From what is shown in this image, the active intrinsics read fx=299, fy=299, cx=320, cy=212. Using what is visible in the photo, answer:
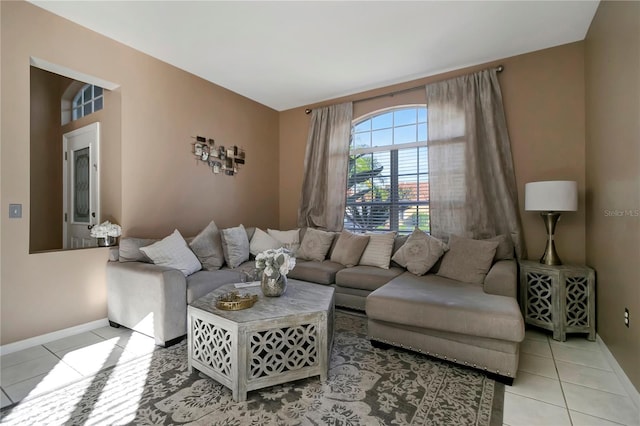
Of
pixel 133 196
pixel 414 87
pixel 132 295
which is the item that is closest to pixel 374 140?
pixel 414 87

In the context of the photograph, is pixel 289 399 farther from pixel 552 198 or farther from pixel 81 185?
pixel 81 185

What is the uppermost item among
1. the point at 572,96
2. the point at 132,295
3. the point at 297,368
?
the point at 572,96

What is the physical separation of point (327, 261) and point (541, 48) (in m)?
3.31

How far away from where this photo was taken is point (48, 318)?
261 cm

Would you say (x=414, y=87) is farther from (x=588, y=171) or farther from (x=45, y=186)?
(x=45, y=186)

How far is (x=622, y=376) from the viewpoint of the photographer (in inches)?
75.0

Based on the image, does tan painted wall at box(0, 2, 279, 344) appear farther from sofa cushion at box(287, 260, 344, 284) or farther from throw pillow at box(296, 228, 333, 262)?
sofa cushion at box(287, 260, 344, 284)


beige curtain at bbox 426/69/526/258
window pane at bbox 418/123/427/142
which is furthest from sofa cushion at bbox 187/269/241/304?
window pane at bbox 418/123/427/142

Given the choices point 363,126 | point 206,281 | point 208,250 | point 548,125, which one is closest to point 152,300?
point 206,281

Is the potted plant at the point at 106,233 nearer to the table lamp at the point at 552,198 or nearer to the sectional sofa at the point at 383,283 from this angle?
the sectional sofa at the point at 383,283

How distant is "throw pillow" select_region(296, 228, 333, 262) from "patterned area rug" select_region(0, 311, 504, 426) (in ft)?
5.80

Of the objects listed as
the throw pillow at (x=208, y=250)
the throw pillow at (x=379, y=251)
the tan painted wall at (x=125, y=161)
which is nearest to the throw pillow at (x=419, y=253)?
the throw pillow at (x=379, y=251)

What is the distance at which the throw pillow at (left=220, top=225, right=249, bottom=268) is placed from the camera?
3.41m

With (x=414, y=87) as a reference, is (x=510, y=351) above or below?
below
